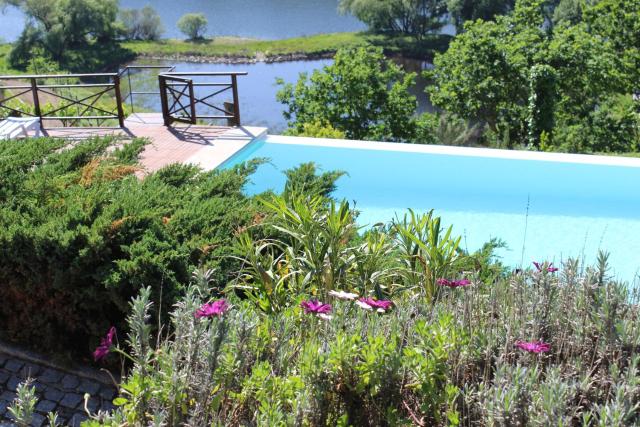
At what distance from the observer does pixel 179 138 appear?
936 centimetres

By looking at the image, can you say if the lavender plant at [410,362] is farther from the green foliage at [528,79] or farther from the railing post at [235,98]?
the green foliage at [528,79]

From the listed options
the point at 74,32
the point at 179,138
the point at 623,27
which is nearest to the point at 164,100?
the point at 179,138

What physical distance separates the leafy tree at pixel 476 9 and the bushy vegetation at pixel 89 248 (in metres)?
41.7

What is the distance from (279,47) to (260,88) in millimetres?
11209

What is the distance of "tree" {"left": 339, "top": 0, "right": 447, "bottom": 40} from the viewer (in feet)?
161

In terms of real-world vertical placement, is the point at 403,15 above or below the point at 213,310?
above

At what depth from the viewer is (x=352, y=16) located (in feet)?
185

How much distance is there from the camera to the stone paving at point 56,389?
3.87 meters

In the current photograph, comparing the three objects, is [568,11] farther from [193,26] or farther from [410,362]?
[410,362]

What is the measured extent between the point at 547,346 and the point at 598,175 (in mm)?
6081

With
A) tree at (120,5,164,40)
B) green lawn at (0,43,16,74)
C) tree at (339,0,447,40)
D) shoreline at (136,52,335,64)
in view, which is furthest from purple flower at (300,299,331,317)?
tree at (120,5,164,40)

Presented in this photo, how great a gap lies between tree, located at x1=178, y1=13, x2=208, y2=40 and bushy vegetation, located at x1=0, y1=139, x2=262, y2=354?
1844 inches

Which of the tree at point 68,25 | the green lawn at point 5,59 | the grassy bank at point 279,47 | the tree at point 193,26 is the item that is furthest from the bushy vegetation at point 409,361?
the tree at point 193,26

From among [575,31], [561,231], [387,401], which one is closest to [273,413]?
[387,401]
